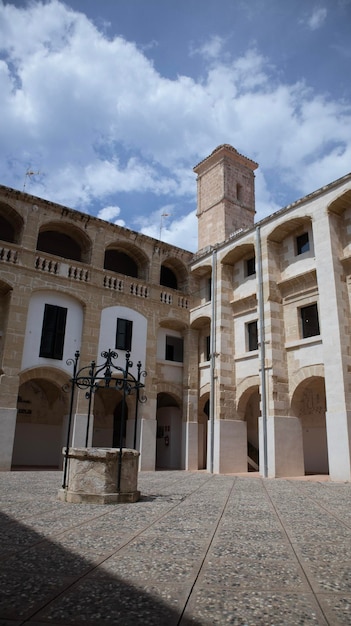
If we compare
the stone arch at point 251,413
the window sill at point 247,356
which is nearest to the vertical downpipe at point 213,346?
the window sill at point 247,356

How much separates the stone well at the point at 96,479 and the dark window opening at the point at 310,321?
11.2m

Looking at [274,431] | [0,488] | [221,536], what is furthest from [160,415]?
[221,536]

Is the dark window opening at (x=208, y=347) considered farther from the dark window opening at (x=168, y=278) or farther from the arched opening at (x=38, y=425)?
the arched opening at (x=38, y=425)

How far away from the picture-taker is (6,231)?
2102cm

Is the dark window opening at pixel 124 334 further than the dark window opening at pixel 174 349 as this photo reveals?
No

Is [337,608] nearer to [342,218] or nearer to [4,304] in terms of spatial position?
[342,218]

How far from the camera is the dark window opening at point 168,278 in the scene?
2475 cm

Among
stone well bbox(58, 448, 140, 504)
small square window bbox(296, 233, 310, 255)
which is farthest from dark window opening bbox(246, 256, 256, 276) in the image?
stone well bbox(58, 448, 140, 504)

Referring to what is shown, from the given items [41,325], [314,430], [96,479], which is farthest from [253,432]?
[96,479]

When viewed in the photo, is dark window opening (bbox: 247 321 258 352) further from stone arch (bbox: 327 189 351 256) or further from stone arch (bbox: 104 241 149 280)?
stone arch (bbox: 104 241 149 280)

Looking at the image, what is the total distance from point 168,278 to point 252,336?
277 inches

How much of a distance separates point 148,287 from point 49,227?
5506 millimetres

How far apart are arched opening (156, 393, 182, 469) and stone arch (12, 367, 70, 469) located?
5.22m

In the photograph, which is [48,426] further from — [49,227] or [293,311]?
[293,311]
